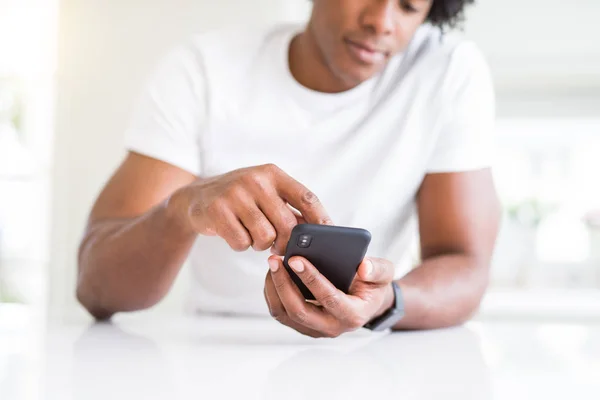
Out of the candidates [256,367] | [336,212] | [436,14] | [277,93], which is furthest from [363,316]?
[436,14]

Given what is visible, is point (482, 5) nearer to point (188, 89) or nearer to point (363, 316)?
point (188, 89)

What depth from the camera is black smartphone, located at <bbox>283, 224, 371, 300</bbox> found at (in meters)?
0.73

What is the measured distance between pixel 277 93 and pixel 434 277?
1.51ft

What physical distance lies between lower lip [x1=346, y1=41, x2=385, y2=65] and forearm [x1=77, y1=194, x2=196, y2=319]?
0.46 meters

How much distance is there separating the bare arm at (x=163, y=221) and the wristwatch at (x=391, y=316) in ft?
0.83

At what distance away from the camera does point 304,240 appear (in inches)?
29.1

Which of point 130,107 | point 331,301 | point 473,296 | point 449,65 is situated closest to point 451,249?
point 473,296

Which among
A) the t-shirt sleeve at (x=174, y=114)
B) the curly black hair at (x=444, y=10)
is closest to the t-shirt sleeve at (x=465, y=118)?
the curly black hair at (x=444, y=10)

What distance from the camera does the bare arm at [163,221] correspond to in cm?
77

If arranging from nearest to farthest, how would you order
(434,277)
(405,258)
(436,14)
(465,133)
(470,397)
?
(470,397) → (434,277) → (465,133) → (405,258) → (436,14)

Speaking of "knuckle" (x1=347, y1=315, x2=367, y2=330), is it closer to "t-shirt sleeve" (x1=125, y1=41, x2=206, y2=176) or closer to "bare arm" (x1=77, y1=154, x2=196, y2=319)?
"bare arm" (x1=77, y1=154, x2=196, y2=319)

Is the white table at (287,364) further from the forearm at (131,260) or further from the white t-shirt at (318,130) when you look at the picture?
the white t-shirt at (318,130)

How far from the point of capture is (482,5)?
2676 millimetres

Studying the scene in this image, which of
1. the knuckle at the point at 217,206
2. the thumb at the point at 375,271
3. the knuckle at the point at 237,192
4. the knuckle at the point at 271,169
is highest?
the knuckle at the point at 271,169
